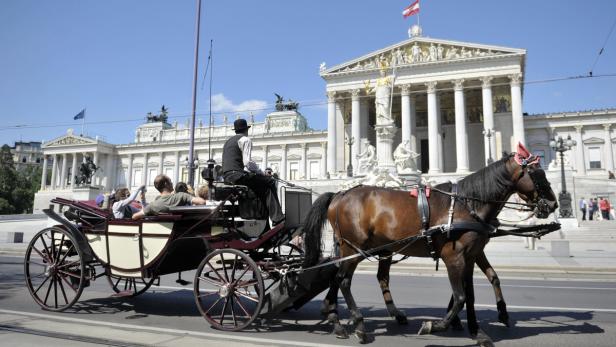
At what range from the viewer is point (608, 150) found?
54.3 m

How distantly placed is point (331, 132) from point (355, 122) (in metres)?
3.40

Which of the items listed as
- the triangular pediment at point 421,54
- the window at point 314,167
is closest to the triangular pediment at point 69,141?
the window at point 314,167

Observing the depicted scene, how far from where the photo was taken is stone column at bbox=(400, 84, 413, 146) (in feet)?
163

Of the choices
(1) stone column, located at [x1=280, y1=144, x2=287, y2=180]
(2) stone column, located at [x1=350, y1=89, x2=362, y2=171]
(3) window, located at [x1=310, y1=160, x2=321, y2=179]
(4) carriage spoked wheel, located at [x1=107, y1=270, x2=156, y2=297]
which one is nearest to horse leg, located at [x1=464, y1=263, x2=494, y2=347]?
(4) carriage spoked wheel, located at [x1=107, y1=270, x2=156, y2=297]

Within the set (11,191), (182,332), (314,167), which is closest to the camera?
(182,332)

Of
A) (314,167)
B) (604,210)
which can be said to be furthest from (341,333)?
(314,167)

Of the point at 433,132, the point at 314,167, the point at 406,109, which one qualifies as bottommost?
the point at 314,167

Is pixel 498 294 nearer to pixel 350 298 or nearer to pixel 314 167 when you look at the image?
pixel 350 298

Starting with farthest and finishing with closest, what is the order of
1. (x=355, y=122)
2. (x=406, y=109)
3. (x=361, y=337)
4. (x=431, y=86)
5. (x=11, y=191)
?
(x=11, y=191)
(x=355, y=122)
(x=406, y=109)
(x=431, y=86)
(x=361, y=337)

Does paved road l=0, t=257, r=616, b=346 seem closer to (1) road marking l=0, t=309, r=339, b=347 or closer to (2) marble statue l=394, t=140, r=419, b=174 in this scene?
(1) road marking l=0, t=309, r=339, b=347

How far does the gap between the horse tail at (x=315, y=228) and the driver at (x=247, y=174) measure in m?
0.39

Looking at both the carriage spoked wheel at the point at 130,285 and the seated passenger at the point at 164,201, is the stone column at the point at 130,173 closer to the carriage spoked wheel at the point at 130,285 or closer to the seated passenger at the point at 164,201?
the carriage spoked wheel at the point at 130,285

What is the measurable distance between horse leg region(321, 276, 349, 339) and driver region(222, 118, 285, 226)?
1.11 metres

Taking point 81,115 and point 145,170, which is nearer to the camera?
point 81,115
